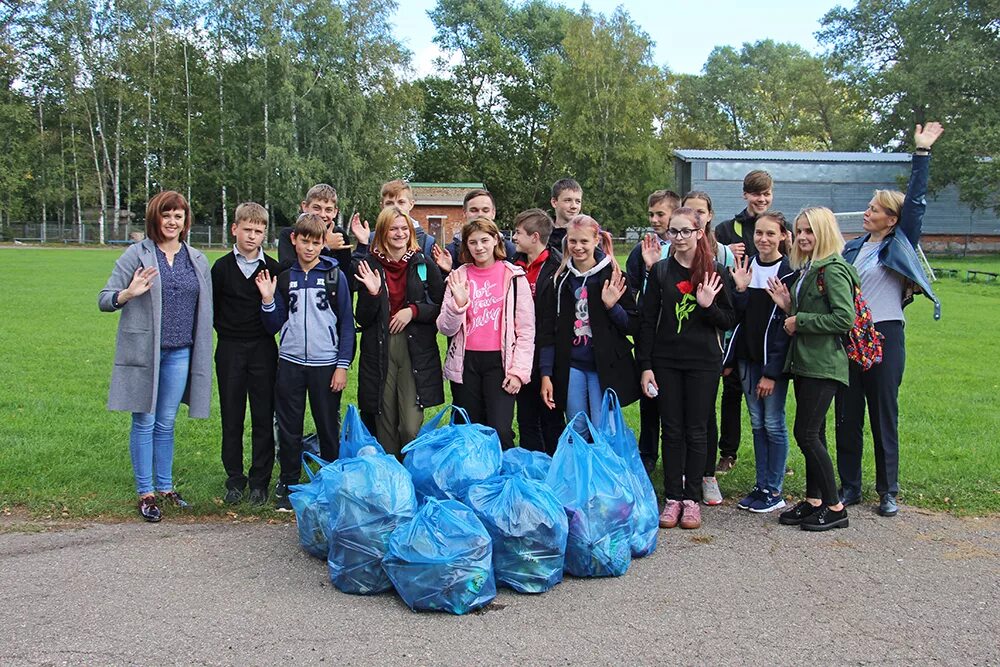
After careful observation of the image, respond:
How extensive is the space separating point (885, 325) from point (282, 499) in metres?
3.98

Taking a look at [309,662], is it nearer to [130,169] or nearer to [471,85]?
[130,169]

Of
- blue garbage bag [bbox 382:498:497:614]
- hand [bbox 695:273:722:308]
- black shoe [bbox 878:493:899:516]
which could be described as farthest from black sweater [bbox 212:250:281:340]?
black shoe [bbox 878:493:899:516]

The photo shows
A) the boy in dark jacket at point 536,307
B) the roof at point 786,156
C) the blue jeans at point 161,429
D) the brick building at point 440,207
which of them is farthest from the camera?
the roof at point 786,156

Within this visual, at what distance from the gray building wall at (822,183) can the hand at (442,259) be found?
40.0 meters

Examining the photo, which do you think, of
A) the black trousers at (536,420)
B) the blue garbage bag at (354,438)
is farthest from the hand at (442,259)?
the blue garbage bag at (354,438)

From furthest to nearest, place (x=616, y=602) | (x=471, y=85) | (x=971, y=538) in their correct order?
(x=471, y=85)
(x=971, y=538)
(x=616, y=602)

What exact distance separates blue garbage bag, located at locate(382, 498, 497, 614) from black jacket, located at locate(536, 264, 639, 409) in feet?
5.64

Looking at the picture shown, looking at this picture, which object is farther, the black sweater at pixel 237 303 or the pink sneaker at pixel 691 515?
the black sweater at pixel 237 303

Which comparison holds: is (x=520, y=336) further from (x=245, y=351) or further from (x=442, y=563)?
(x=442, y=563)

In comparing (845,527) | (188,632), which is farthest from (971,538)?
(188,632)

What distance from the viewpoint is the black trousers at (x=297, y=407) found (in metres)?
5.32

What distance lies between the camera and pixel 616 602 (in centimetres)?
398

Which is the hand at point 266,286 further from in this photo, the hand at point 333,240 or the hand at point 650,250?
the hand at point 650,250

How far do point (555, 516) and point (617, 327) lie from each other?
5.44ft
